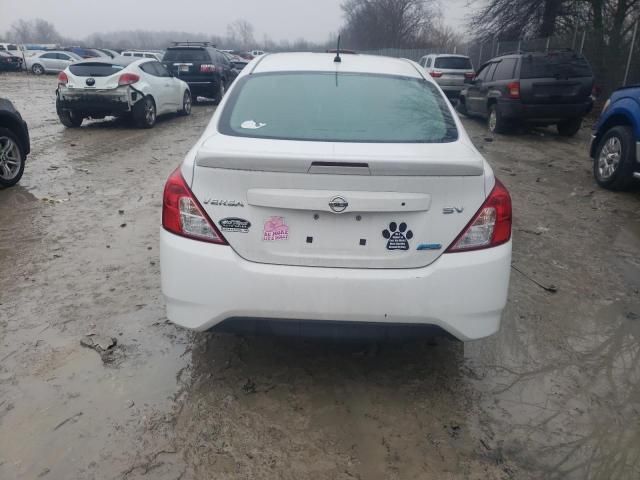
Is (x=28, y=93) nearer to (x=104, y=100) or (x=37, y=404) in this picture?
(x=104, y=100)

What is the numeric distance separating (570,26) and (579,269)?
18.4 metres

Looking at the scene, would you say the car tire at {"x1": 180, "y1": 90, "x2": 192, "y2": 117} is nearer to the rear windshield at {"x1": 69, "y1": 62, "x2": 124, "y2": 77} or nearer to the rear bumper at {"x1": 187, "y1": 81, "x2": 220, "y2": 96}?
the rear bumper at {"x1": 187, "y1": 81, "x2": 220, "y2": 96}

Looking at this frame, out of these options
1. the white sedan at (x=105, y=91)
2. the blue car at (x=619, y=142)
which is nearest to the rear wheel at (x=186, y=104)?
the white sedan at (x=105, y=91)

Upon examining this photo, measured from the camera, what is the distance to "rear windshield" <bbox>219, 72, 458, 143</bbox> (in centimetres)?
290

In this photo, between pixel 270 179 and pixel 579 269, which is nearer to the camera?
pixel 270 179

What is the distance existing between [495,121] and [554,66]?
1.76 meters

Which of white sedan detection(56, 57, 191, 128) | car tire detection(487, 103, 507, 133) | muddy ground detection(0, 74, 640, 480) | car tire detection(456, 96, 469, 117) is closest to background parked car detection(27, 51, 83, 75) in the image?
white sedan detection(56, 57, 191, 128)

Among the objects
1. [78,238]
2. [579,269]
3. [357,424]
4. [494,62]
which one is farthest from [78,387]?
[494,62]

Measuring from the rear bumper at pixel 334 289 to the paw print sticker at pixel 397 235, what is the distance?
125 millimetres

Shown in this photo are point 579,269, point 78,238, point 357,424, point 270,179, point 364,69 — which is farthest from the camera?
point 78,238

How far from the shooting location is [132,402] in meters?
2.73

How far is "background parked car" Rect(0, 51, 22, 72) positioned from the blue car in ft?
124

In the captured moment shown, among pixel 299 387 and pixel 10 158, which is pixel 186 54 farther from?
pixel 299 387

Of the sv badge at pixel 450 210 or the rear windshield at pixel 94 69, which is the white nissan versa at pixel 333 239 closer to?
the sv badge at pixel 450 210
